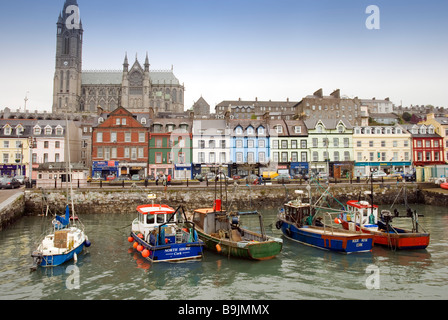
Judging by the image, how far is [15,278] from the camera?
14.5m

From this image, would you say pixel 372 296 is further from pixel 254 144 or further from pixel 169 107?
pixel 169 107

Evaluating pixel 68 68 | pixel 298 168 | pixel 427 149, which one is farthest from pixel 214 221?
pixel 68 68

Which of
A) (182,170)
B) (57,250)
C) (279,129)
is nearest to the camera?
(57,250)

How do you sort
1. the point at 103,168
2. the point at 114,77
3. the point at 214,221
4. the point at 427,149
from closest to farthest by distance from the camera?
the point at 214,221 < the point at 103,168 < the point at 427,149 < the point at 114,77

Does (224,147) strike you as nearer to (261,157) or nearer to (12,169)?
(261,157)

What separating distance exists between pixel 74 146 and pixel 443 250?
61639 mm

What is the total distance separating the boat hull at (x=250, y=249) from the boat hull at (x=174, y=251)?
54.5 inches

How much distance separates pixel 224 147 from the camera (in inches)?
2178

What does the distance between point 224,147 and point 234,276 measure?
135 feet

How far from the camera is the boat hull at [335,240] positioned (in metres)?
18.1

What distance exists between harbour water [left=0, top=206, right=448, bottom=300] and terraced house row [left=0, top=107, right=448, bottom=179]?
113 feet

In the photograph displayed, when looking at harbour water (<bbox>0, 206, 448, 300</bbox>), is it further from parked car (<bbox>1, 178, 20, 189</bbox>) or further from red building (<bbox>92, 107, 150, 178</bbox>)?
red building (<bbox>92, 107, 150, 178</bbox>)

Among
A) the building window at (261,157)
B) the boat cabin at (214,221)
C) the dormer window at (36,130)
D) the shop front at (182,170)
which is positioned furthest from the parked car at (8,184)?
the building window at (261,157)

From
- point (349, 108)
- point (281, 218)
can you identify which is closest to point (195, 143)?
point (281, 218)
